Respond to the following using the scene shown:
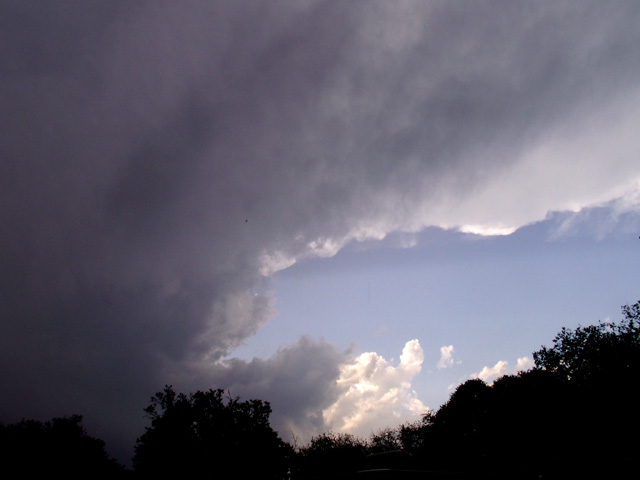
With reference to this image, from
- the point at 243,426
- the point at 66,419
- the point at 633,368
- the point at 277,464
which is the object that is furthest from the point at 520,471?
the point at 66,419

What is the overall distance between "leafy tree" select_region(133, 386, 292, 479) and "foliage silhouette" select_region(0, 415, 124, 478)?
8056 mm

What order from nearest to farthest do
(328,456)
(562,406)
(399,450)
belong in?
(399,450)
(562,406)
(328,456)

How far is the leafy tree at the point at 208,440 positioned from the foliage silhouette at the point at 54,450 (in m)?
8.06

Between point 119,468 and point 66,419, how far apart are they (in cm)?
1415

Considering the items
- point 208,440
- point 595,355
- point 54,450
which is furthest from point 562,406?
point 54,450

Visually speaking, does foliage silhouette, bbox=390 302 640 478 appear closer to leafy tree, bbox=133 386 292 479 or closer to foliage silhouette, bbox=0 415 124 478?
leafy tree, bbox=133 386 292 479

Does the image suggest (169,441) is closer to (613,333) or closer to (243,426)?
(243,426)

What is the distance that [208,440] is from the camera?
202 ft

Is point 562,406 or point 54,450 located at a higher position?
point 54,450

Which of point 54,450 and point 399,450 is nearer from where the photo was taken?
point 399,450

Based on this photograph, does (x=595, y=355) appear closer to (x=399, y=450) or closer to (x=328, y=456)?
(x=399, y=450)

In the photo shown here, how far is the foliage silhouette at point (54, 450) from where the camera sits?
5089 cm

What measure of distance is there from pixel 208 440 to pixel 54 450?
79.6 ft

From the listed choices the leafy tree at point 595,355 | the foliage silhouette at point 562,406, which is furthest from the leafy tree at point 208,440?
the leafy tree at point 595,355
